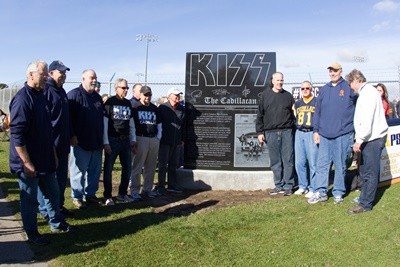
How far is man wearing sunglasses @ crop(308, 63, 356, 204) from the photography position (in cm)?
605

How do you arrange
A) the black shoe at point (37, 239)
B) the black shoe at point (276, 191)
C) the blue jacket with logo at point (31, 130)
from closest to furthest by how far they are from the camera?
the blue jacket with logo at point (31, 130) → the black shoe at point (37, 239) → the black shoe at point (276, 191)

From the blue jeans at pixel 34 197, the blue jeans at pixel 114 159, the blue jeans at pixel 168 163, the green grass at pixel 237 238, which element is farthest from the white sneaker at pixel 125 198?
the blue jeans at pixel 34 197

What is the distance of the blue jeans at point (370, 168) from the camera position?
18.1 ft

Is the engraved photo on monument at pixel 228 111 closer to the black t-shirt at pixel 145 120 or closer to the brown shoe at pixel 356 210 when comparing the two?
the black t-shirt at pixel 145 120

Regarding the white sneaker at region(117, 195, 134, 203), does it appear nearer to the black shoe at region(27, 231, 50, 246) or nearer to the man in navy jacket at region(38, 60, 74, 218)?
the man in navy jacket at region(38, 60, 74, 218)

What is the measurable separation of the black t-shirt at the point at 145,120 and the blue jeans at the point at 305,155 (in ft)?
8.62

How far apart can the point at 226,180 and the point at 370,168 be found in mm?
3178

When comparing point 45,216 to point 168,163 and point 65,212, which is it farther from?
point 168,163

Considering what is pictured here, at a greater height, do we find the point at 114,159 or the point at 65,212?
the point at 114,159

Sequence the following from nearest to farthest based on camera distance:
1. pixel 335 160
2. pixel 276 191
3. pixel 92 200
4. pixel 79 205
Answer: pixel 335 160 < pixel 79 205 < pixel 92 200 < pixel 276 191

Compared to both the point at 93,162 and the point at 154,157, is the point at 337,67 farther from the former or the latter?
the point at 93,162

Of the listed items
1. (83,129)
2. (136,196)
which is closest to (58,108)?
(83,129)

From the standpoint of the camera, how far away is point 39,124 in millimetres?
4492

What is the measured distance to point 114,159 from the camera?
6750 millimetres
